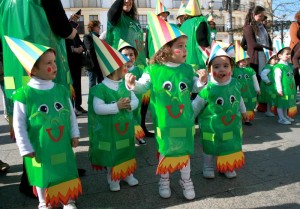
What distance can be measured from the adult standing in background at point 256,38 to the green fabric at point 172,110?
3387mm

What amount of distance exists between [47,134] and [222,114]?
165 cm

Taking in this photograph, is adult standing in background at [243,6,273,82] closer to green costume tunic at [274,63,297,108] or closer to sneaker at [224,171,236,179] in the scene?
green costume tunic at [274,63,297,108]

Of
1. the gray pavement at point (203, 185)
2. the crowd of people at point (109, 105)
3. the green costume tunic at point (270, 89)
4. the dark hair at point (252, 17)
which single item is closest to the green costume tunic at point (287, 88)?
the green costume tunic at point (270, 89)

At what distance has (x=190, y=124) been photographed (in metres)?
2.91

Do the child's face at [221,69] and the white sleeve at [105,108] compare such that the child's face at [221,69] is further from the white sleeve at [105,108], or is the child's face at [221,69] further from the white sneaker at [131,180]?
the white sneaker at [131,180]

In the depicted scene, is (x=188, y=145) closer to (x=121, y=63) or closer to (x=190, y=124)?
(x=190, y=124)

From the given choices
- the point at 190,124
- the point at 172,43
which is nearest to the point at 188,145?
the point at 190,124

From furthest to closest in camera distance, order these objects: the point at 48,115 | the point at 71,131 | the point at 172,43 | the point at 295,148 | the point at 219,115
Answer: the point at 295,148
the point at 219,115
the point at 172,43
the point at 71,131
the point at 48,115

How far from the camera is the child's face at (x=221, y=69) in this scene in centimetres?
316

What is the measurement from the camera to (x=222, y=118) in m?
3.22

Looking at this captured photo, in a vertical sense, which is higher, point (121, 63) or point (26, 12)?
point (26, 12)

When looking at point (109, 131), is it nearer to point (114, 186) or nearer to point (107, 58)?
point (114, 186)

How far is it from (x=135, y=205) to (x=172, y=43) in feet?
4.68

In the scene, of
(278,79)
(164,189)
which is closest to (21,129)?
(164,189)
